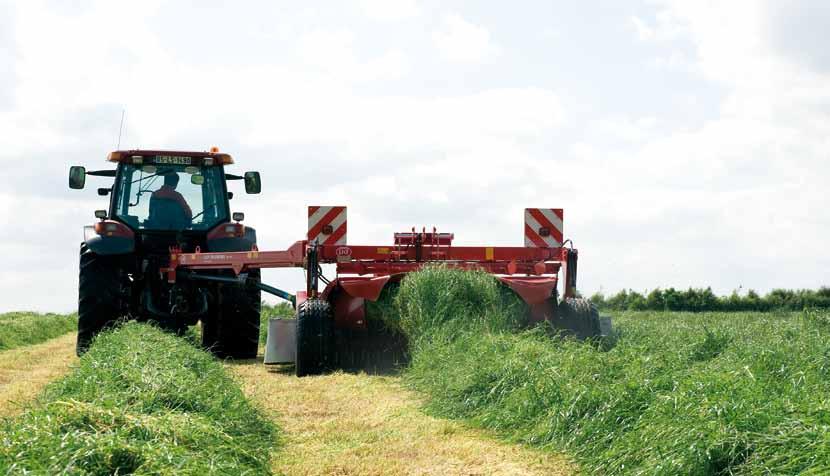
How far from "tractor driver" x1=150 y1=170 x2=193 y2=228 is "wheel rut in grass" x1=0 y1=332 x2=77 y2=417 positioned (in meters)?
2.14

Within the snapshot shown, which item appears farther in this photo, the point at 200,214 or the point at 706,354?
the point at 200,214

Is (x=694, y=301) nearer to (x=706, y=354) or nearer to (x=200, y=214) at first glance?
(x=200, y=214)

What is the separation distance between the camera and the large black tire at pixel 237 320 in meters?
12.6

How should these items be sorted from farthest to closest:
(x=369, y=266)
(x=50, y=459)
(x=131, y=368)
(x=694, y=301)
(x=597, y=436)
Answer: (x=694, y=301), (x=369, y=266), (x=131, y=368), (x=597, y=436), (x=50, y=459)

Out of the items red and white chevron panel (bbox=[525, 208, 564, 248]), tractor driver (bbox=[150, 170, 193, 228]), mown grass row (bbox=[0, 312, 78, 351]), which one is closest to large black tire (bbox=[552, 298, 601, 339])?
red and white chevron panel (bbox=[525, 208, 564, 248])

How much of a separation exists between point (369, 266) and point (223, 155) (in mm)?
3419

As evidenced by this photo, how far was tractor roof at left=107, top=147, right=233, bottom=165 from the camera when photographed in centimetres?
1255

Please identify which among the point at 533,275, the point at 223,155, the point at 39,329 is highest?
the point at 223,155

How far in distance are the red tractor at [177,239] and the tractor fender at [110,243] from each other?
0.14 metres

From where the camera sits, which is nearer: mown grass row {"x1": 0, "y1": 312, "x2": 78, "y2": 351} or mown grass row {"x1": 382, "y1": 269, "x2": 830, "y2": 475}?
mown grass row {"x1": 382, "y1": 269, "x2": 830, "y2": 475}

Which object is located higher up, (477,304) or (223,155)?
(223,155)

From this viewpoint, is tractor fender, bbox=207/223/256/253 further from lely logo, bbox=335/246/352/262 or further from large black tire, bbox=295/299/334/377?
large black tire, bbox=295/299/334/377

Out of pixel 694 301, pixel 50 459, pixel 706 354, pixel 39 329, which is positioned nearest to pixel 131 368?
pixel 50 459

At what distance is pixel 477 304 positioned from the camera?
9.70 metres
